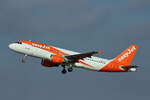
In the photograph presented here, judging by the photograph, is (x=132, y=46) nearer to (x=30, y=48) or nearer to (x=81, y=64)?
(x=81, y=64)

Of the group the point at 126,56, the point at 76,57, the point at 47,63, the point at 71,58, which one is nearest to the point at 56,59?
the point at 71,58

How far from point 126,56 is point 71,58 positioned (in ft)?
47.3

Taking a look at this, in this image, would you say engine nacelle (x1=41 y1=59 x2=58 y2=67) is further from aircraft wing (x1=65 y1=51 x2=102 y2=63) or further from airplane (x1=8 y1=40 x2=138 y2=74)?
aircraft wing (x1=65 y1=51 x2=102 y2=63)

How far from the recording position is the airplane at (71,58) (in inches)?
2286

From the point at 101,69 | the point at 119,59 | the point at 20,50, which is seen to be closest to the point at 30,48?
the point at 20,50

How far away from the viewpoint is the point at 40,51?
58.2 metres

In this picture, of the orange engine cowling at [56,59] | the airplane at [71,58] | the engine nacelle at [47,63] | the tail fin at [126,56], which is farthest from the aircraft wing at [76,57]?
the tail fin at [126,56]

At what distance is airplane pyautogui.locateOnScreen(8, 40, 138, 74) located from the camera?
5806cm

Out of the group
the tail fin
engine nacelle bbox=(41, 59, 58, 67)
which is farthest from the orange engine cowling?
the tail fin

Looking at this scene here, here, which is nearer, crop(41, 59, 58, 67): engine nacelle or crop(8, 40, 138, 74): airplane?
crop(8, 40, 138, 74): airplane

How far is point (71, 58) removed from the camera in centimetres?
6038

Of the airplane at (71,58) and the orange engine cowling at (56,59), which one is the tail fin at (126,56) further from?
the orange engine cowling at (56,59)

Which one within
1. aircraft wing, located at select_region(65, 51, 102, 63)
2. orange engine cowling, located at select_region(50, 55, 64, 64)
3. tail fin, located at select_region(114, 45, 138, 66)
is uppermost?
tail fin, located at select_region(114, 45, 138, 66)

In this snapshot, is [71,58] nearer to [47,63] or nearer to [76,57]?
[76,57]
